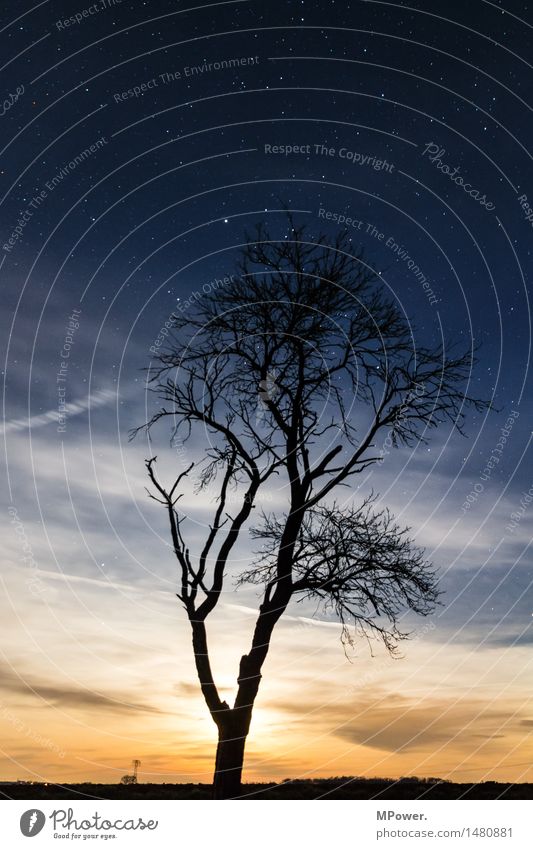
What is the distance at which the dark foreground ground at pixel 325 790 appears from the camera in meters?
13.8

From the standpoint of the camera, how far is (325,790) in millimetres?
14898

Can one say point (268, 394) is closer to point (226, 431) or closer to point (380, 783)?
point (226, 431)

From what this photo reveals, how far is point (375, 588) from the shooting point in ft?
50.6
